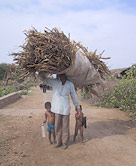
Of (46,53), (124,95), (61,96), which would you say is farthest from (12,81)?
(46,53)

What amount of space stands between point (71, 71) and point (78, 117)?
1.16 m

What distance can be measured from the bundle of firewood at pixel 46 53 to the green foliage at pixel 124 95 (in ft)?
14.1

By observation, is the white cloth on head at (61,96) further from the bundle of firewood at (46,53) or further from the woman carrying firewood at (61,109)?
the bundle of firewood at (46,53)

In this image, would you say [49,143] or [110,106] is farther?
[110,106]

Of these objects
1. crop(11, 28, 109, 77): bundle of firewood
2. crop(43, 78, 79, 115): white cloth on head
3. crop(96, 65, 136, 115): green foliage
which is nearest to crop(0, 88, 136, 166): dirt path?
crop(43, 78, 79, 115): white cloth on head

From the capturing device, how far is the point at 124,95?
8016 mm

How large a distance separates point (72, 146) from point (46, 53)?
213cm

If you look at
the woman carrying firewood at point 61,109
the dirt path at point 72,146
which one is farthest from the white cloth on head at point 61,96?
the dirt path at point 72,146

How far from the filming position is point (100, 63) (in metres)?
4.55

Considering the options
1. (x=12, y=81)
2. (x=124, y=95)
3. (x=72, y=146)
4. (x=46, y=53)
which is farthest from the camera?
(x=12, y=81)

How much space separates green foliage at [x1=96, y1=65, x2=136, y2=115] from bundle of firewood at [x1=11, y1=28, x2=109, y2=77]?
429 centimetres

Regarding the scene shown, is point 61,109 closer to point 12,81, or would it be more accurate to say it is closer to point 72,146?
point 72,146

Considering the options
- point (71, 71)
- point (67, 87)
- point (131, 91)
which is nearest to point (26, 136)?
point (67, 87)

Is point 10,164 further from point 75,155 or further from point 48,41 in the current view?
point 48,41
